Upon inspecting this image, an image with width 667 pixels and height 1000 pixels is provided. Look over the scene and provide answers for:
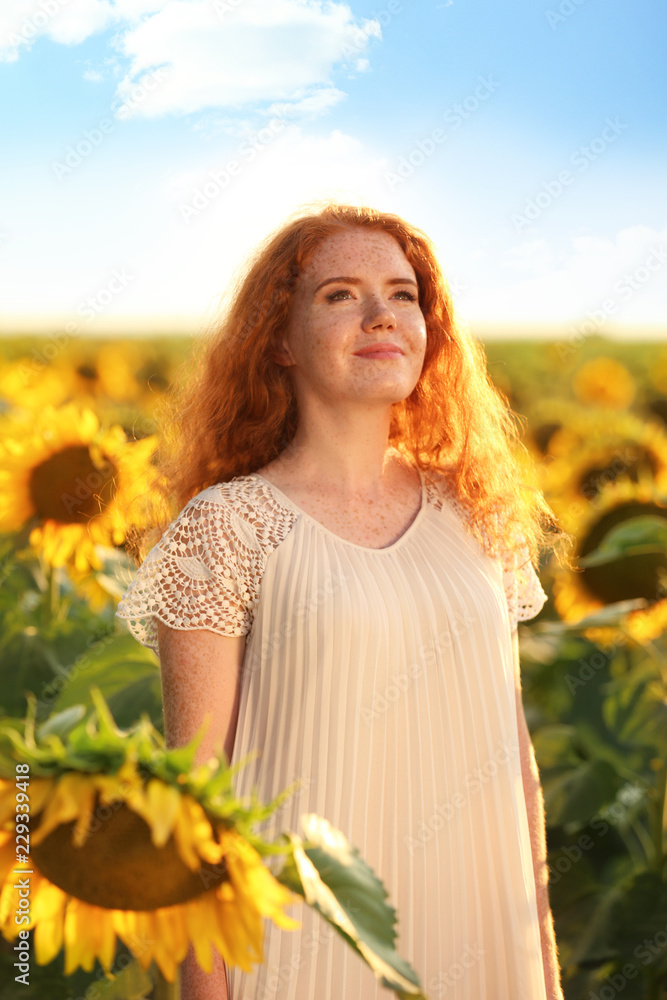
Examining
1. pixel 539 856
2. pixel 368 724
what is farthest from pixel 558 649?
pixel 368 724

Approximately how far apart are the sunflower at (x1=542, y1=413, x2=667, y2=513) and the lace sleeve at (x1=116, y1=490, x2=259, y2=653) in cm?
153

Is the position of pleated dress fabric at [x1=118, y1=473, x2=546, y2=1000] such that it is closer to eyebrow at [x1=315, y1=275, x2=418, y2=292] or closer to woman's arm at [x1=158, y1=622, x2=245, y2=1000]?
woman's arm at [x1=158, y1=622, x2=245, y2=1000]

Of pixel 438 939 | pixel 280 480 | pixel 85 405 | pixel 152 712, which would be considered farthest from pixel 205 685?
pixel 85 405

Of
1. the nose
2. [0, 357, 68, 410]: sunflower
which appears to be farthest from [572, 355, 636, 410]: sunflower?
the nose

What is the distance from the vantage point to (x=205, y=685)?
1298mm

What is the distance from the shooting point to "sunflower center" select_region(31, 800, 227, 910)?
60 centimetres

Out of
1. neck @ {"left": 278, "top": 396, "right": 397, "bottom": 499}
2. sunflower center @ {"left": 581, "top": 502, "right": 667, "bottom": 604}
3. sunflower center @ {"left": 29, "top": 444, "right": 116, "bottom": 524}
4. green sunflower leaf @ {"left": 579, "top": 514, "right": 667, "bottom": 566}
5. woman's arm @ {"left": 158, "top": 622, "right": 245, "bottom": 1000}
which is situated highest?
sunflower center @ {"left": 29, "top": 444, "right": 116, "bottom": 524}

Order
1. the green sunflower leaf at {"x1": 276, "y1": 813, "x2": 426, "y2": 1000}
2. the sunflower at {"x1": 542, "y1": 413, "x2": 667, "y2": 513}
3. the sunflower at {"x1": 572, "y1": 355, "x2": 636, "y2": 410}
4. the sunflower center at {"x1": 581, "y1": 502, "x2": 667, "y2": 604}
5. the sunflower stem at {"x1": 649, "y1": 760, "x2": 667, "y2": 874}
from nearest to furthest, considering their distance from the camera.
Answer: the green sunflower leaf at {"x1": 276, "y1": 813, "x2": 426, "y2": 1000}
the sunflower stem at {"x1": 649, "y1": 760, "x2": 667, "y2": 874}
the sunflower center at {"x1": 581, "y1": 502, "x2": 667, "y2": 604}
the sunflower at {"x1": 542, "y1": 413, "x2": 667, "y2": 513}
the sunflower at {"x1": 572, "y1": 355, "x2": 636, "y2": 410}

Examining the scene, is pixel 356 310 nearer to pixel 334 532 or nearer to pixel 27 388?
pixel 334 532

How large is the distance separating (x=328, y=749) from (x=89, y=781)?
2.49ft

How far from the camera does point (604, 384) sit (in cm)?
535

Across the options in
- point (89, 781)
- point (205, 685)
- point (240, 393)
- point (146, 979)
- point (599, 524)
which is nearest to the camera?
point (89, 781)

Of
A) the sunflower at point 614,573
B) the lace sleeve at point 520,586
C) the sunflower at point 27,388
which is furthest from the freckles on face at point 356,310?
the sunflower at point 27,388

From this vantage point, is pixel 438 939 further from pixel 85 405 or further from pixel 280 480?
pixel 85 405
